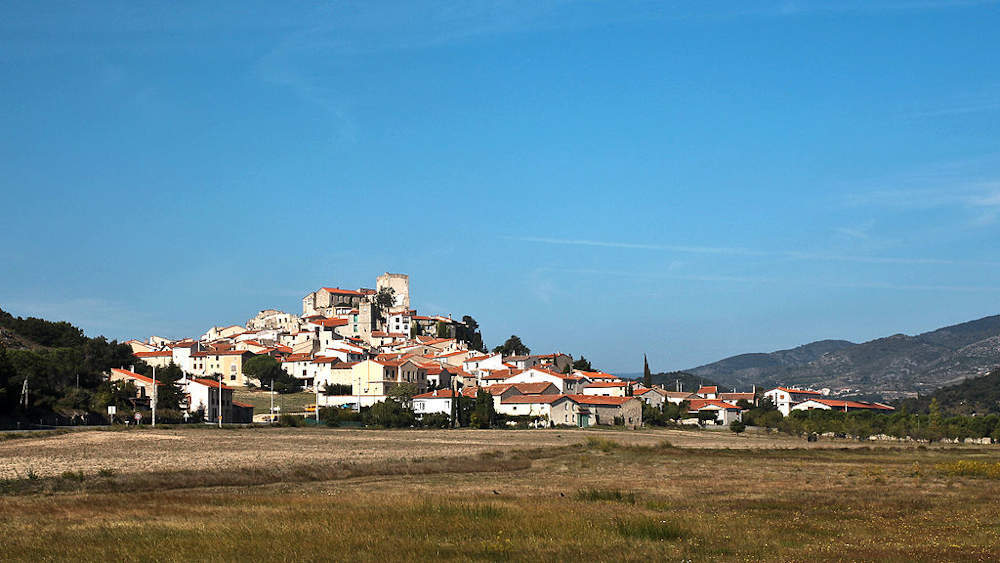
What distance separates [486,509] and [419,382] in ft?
359

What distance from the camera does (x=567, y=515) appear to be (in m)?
23.4

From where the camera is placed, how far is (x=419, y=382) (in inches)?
5221

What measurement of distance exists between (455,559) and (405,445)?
4936cm

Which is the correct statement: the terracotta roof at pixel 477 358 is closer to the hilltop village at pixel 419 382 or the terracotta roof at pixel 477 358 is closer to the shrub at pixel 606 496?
the hilltop village at pixel 419 382

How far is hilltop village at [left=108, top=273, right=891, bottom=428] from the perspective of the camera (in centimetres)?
11112

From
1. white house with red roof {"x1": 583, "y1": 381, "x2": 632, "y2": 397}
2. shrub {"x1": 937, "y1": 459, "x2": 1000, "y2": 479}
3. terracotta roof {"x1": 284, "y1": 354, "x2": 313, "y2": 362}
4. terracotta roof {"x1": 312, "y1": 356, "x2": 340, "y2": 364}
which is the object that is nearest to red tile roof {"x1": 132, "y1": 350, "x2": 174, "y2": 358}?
terracotta roof {"x1": 284, "y1": 354, "x2": 313, "y2": 362}

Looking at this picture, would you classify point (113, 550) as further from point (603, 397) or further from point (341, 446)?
point (603, 397)

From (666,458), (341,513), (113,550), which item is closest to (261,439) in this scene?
(666,458)

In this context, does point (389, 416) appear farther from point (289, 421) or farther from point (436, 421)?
point (289, 421)

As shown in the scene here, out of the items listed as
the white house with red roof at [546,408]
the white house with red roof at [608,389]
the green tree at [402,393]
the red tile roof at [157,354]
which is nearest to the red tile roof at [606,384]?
the white house with red roof at [608,389]

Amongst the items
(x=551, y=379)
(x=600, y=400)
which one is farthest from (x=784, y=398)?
(x=600, y=400)

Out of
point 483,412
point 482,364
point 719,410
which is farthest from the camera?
point 482,364

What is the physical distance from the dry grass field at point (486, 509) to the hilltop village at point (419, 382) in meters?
60.6

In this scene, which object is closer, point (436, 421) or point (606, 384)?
point (436, 421)
